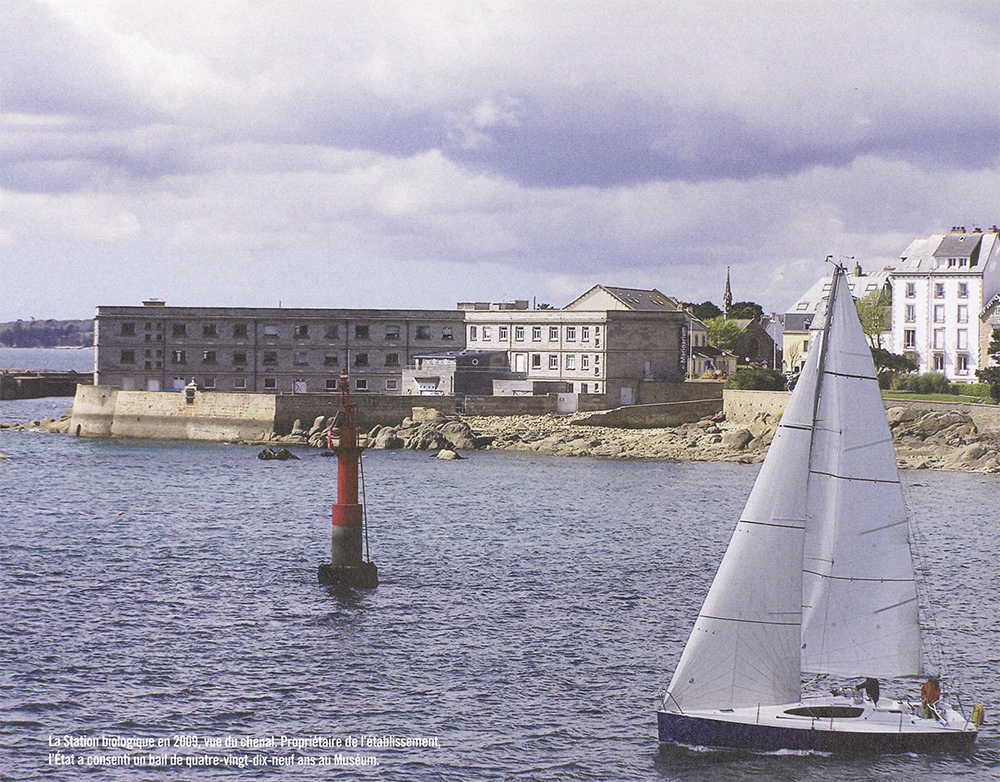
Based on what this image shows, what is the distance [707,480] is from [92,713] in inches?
2135

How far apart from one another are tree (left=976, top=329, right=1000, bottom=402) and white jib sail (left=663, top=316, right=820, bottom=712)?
7103 cm

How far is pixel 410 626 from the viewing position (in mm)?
38156

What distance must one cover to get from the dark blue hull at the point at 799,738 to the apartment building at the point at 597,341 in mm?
80935

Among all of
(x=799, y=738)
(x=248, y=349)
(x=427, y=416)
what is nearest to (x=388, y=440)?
(x=427, y=416)

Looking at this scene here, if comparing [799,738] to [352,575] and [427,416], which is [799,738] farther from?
[427,416]

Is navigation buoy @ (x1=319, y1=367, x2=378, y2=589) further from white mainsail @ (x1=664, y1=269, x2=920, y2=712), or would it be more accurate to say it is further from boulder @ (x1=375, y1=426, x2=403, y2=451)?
boulder @ (x1=375, y1=426, x2=403, y2=451)

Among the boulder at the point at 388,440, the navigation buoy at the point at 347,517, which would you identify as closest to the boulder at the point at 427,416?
the boulder at the point at 388,440

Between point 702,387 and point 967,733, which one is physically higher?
point 702,387

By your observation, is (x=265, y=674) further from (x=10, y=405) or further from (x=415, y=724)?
(x=10, y=405)

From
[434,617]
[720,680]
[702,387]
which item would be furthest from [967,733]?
[702,387]

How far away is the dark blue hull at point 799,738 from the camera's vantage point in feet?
87.2

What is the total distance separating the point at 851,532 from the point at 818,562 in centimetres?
97

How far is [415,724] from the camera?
29484 millimetres

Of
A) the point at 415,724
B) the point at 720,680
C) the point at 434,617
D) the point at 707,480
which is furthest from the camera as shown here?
the point at 707,480
